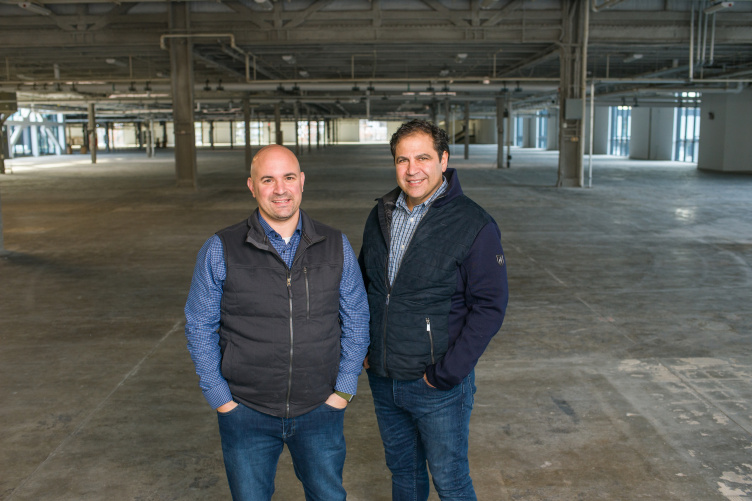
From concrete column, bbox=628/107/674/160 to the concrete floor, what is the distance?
26.1m

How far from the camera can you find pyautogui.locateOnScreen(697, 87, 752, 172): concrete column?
1061 inches

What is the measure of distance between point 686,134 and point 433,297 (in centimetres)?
3690

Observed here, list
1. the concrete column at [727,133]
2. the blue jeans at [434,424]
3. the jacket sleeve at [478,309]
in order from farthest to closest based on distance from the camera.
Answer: the concrete column at [727,133]
the blue jeans at [434,424]
the jacket sleeve at [478,309]

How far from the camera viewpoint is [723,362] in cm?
507

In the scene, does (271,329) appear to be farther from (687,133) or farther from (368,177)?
(687,133)

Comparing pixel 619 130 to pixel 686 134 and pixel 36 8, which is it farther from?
pixel 36 8

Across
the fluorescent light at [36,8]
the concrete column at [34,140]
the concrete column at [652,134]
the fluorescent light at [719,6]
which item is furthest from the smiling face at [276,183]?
the concrete column at [34,140]

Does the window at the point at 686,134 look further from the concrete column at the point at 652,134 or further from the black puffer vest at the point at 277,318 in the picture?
the black puffer vest at the point at 277,318

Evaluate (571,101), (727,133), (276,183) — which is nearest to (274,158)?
(276,183)

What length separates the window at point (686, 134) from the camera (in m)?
34.6

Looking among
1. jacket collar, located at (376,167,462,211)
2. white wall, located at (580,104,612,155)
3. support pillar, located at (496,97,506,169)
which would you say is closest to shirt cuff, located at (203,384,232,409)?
jacket collar, located at (376,167,462,211)

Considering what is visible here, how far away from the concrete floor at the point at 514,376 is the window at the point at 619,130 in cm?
3325

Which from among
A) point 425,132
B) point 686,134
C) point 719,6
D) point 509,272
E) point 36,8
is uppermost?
point 36,8

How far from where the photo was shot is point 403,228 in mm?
2582
